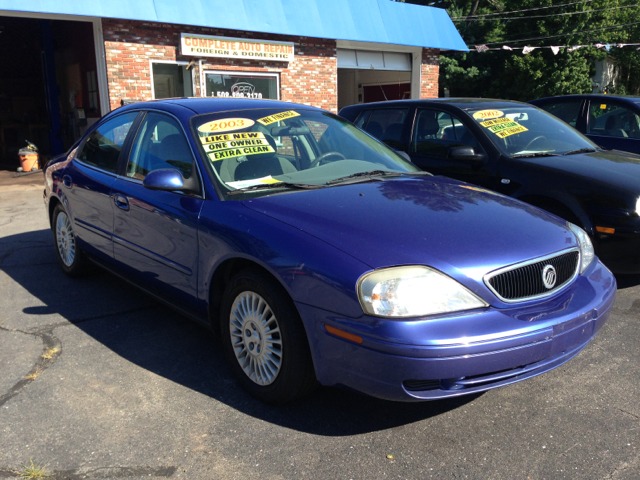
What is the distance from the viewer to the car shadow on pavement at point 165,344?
291 cm

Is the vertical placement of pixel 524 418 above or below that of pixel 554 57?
below

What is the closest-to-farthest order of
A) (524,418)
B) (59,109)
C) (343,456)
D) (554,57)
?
(343,456), (524,418), (59,109), (554,57)

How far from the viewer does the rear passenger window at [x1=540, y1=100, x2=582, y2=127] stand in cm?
768

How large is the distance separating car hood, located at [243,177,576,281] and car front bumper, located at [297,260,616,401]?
0.24m

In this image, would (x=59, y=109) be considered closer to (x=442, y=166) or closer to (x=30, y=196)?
(x=30, y=196)

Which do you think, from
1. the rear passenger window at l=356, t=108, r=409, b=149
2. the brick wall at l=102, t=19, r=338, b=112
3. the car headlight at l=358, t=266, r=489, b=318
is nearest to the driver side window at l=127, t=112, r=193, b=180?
the car headlight at l=358, t=266, r=489, b=318

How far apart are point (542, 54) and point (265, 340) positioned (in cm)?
3403

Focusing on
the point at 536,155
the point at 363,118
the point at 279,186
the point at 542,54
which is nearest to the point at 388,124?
the point at 363,118

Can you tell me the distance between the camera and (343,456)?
2564mm

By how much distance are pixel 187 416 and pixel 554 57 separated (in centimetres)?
3391

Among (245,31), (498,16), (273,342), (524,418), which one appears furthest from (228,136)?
(498,16)

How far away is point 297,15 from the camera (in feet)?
50.6

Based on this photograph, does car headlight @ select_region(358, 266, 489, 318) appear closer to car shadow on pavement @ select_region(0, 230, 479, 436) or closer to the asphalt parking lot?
car shadow on pavement @ select_region(0, 230, 479, 436)

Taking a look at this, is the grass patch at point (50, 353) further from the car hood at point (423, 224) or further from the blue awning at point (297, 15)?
the blue awning at point (297, 15)
